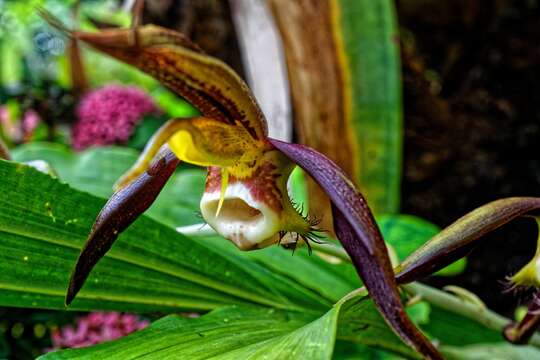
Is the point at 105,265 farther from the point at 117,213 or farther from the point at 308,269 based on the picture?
the point at 308,269

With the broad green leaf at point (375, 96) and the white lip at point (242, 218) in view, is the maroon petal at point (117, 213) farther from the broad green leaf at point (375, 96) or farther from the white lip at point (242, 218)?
the broad green leaf at point (375, 96)

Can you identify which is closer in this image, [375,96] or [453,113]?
[375,96]

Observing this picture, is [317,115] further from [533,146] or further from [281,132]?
[533,146]

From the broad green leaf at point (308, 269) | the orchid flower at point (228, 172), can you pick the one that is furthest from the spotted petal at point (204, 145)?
the broad green leaf at point (308, 269)

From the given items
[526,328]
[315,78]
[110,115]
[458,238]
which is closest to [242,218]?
[458,238]

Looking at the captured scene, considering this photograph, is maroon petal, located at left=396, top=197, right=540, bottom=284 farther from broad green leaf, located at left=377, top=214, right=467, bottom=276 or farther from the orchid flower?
broad green leaf, located at left=377, top=214, right=467, bottom=276

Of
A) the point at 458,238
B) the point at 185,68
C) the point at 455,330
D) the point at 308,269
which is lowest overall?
the point at 455,330

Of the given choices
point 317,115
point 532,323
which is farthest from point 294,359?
point 317,115
